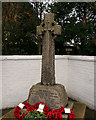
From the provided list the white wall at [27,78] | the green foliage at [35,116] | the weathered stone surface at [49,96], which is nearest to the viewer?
the green foliage at [35,116]

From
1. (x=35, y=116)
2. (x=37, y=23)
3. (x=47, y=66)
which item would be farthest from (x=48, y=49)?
(x=37, y=23)

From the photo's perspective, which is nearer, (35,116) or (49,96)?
(35,116)

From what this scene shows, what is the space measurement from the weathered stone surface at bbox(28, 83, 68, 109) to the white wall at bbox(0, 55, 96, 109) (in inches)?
61.7

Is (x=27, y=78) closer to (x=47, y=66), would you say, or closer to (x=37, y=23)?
(x=47, y=66)

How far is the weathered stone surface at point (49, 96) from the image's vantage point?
283 cm

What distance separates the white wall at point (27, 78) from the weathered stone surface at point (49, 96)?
5.14ft

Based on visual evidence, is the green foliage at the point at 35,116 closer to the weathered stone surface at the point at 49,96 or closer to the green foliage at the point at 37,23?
the weathered stone surface at the point at 49,96

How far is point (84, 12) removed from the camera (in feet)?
25.5

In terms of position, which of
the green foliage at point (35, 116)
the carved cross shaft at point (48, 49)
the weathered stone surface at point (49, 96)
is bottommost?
the green foliage at point (35, 116)

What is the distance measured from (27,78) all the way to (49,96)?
1.91 meters

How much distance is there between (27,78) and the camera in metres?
4.61

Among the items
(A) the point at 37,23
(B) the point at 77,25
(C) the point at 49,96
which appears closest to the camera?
(C) the point at 49,96

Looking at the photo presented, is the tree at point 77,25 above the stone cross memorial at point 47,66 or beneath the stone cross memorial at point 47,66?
above

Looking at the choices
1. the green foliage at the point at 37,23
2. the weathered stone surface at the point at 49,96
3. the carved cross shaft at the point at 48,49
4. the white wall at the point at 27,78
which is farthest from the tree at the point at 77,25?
the weathered stone surface at the point at 49,96
